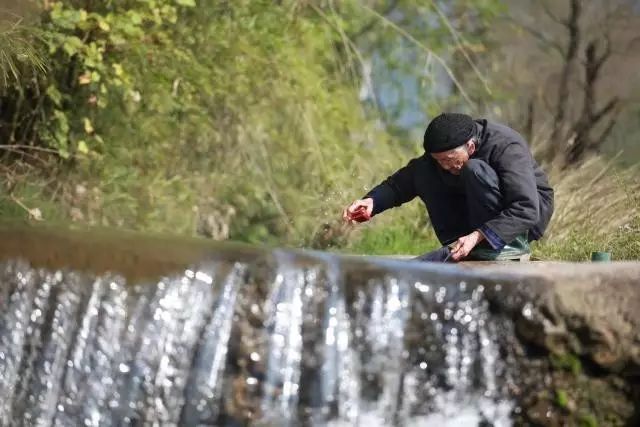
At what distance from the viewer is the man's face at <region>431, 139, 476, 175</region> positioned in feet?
11.5

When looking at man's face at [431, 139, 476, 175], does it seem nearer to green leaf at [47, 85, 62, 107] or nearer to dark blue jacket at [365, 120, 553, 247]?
dark blue jacket at [365, 120, 553, 247]

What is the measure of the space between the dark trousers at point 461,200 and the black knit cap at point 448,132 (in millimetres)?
87

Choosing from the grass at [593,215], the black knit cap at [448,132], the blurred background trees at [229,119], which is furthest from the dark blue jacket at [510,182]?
the blurred background trees at [229,119]

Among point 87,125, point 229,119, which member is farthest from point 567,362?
point 229,119

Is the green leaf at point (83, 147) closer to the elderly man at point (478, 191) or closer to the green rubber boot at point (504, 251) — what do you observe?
the elderly man at point (478, 191)

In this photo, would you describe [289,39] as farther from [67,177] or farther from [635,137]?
[635,137]

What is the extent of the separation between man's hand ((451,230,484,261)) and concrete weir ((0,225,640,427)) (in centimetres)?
19

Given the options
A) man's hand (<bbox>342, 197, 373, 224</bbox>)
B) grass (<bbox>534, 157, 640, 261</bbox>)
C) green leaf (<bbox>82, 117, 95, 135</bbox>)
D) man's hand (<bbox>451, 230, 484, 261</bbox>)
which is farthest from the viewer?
green leaf (<bbox>82, 117, 95, 135</bbox>)

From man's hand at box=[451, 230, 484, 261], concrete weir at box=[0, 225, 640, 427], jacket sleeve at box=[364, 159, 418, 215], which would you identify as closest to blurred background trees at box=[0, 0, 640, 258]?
jacket sleeve at box=[364, 159, 418, 215]

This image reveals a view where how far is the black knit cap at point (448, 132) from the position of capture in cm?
346

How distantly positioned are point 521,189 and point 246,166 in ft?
11.4

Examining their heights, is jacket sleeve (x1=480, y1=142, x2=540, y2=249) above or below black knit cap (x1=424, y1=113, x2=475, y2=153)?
below

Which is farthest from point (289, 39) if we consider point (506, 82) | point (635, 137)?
point (635, 137)

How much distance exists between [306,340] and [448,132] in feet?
2.91
